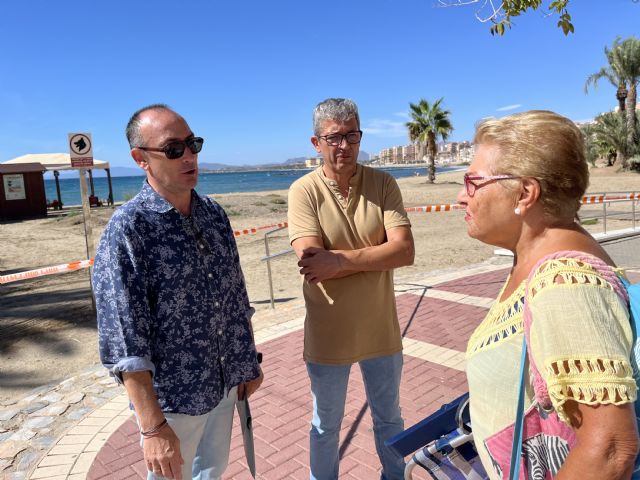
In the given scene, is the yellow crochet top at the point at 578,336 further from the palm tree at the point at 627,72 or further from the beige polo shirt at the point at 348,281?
the palm tree at the point at 627,72

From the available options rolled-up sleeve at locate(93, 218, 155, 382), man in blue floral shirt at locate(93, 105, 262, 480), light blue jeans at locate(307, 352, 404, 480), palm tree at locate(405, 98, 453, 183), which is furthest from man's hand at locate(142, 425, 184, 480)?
palm tree at locate(405, 98, 453, 183)

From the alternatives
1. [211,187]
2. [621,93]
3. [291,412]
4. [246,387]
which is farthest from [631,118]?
[211,187]

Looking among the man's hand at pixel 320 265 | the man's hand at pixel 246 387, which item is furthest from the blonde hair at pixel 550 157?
the man's hand at pixel 246 387

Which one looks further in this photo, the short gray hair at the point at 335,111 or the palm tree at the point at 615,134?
the palm tree at the point at 615,134

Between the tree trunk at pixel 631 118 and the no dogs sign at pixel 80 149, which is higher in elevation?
the tree trunk at pixel 631 118

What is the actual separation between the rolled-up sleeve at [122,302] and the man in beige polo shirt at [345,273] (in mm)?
776

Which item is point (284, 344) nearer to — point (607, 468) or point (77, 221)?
point (607, 468)

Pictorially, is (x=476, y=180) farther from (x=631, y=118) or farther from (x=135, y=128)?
(x=631, y=118)

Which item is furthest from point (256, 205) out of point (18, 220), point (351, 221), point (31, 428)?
point (351, 221)

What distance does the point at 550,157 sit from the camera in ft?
3.89

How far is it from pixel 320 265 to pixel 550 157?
4.04 ft

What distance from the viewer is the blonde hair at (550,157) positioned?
1.19 meters

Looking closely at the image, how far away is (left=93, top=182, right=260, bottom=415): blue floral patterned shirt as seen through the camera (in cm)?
180

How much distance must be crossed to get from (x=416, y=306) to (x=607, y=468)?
17.8ft
